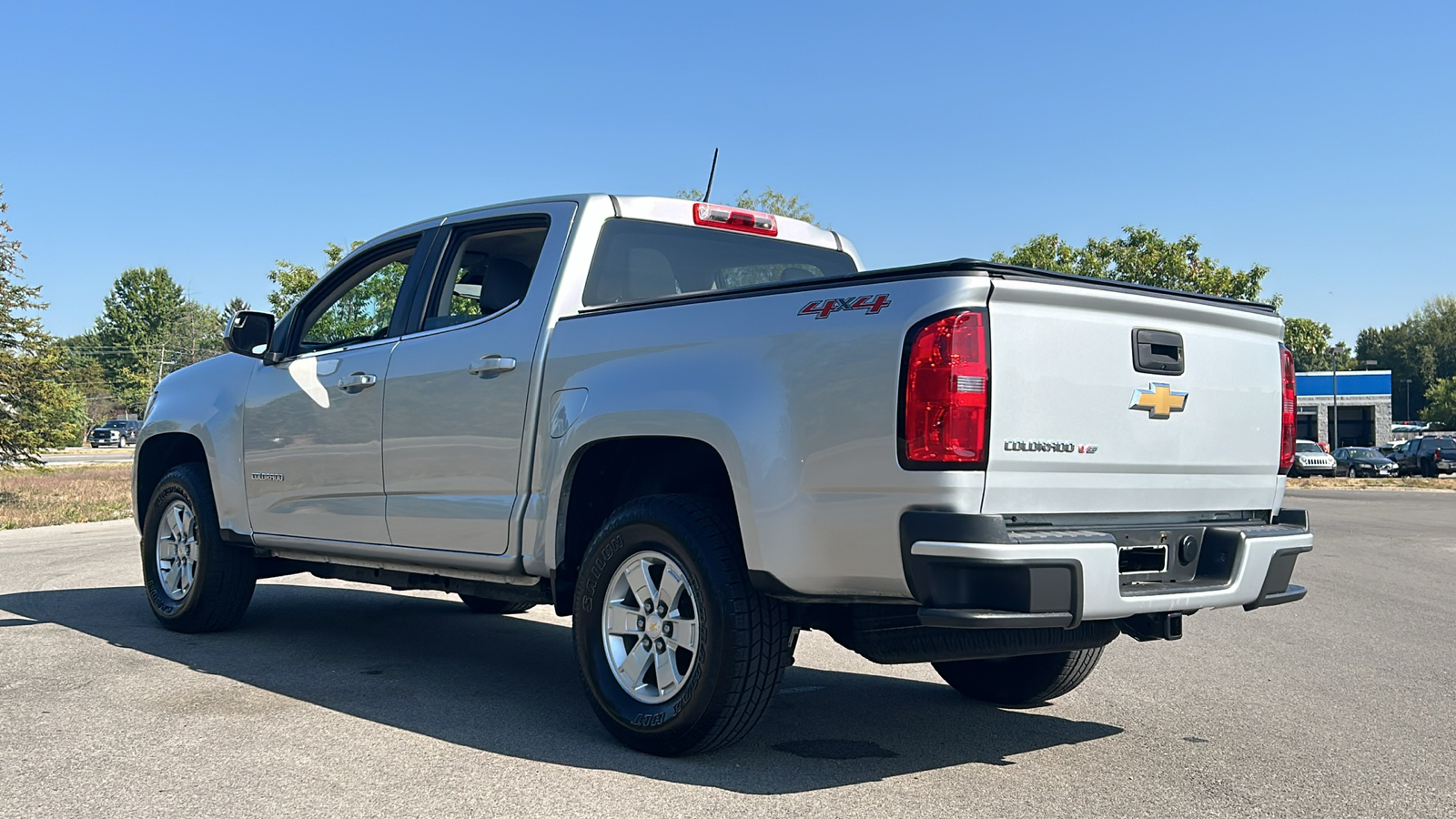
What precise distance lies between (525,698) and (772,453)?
208 cm

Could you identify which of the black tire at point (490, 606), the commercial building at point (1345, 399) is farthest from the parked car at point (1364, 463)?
the black tire at point (490, 606)

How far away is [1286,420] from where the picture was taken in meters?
4.62

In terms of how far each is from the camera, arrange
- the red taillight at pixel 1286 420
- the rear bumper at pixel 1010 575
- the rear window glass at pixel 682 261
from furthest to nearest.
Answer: the rear window glass at pixel 682 261 < the red taillight at pixel 1286 420 < the rear bumper at pixel 1010 575

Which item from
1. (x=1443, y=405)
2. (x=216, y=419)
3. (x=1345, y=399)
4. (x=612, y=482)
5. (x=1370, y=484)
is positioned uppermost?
(x=1443, y=405)

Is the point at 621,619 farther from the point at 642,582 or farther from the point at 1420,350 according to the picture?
the point at 1420,350

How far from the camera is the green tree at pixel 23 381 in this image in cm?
2033

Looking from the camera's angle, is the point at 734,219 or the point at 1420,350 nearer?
the point at 734,219

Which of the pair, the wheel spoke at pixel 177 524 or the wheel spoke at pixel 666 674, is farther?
the wheel spoke at pixel 177 524

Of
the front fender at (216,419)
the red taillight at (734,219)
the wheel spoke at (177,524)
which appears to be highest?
the red taillight at (734,219)

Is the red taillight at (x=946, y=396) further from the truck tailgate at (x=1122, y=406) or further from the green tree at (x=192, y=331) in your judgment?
the green tree at (x=192, y=331)

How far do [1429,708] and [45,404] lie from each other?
2133 cm

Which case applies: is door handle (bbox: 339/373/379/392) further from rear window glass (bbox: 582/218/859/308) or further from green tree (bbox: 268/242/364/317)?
green tree (bbox: 268/242/364/317)

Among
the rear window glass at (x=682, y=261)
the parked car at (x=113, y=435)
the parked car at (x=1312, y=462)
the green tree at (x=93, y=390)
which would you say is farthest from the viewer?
the green tree at (x=93, y=390)

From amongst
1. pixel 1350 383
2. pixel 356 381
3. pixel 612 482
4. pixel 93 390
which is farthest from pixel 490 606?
pixel 93 390
